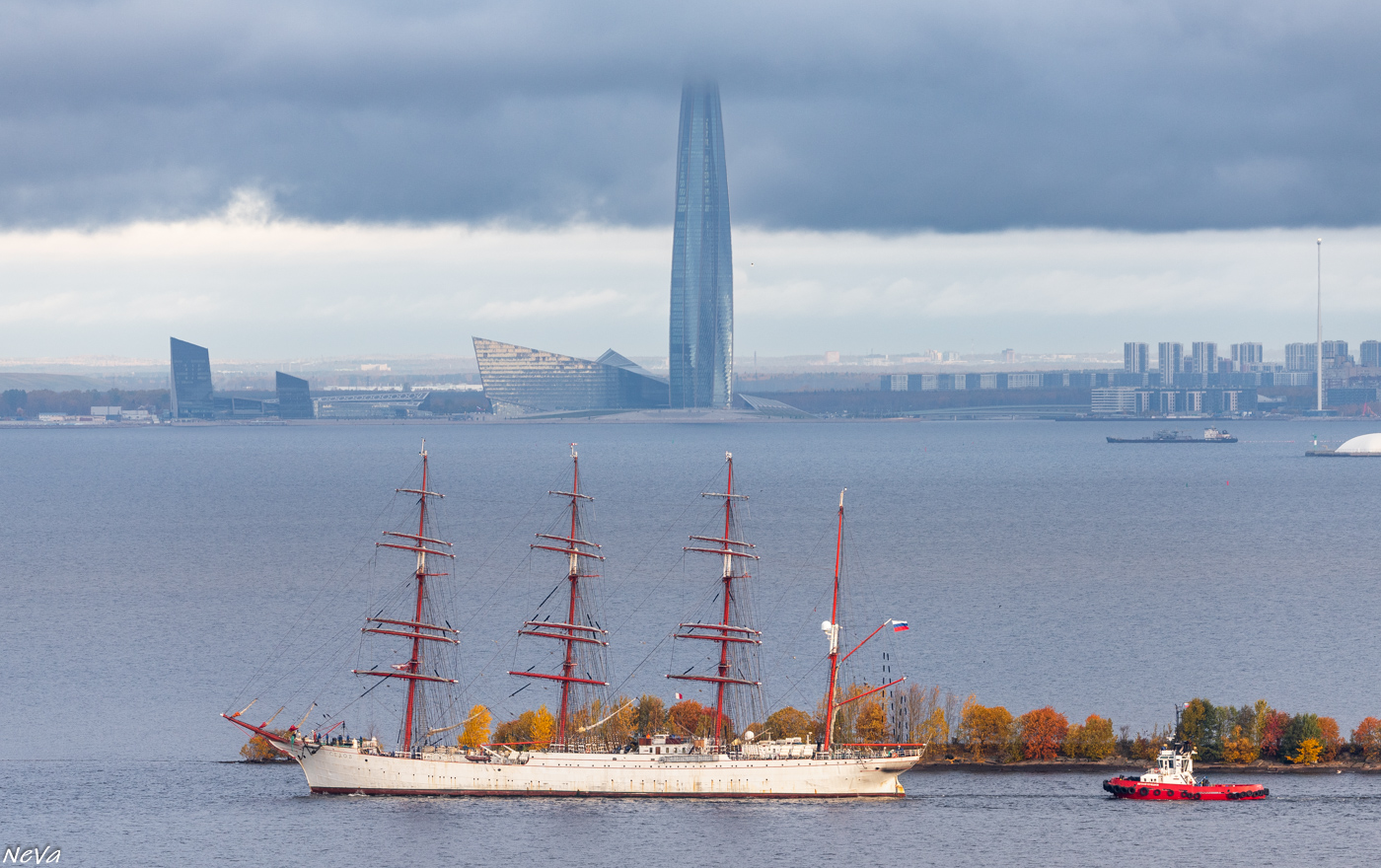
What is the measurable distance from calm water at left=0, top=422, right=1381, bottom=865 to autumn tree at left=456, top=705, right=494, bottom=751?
10.9ft

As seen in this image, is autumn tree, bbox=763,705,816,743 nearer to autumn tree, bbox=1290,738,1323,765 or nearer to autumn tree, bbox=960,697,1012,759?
autumn tree, bbox=960,697,1012,759

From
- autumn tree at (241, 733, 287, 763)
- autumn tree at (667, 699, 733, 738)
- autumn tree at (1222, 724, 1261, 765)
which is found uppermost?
autumn tree at (667, 699, 733, 738)

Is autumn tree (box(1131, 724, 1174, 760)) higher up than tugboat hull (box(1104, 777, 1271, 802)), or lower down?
higher up

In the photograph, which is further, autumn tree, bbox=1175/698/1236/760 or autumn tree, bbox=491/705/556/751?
autumn tree, bbox=491/705/556/751

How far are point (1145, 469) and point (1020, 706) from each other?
141 metres

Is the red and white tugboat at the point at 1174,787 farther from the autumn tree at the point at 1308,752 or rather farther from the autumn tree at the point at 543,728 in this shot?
the autumn tree at the point at 543,728

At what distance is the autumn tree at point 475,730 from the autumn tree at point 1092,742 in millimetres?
16063

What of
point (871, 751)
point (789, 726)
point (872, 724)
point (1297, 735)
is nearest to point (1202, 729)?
point (1297, 735)

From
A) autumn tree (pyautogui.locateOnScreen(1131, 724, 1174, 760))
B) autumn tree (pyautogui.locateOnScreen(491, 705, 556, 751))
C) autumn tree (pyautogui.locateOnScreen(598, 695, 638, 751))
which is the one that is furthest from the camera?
autumn tree (pyautogui.locateOnScreen(491, 705, 556, 751))

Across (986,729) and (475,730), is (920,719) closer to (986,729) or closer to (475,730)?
(986,729)

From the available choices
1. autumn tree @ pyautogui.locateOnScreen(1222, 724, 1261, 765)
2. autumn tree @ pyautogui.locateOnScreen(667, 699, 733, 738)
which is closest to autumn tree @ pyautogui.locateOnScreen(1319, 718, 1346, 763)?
autumn tree @ pyautogui.locateOnScreen(1222, 724, 1261, 765)

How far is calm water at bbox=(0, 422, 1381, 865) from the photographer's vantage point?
4275 cm

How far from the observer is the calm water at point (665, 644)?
140ft

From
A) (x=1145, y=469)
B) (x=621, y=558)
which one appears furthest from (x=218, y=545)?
(x=1145, y=469)
